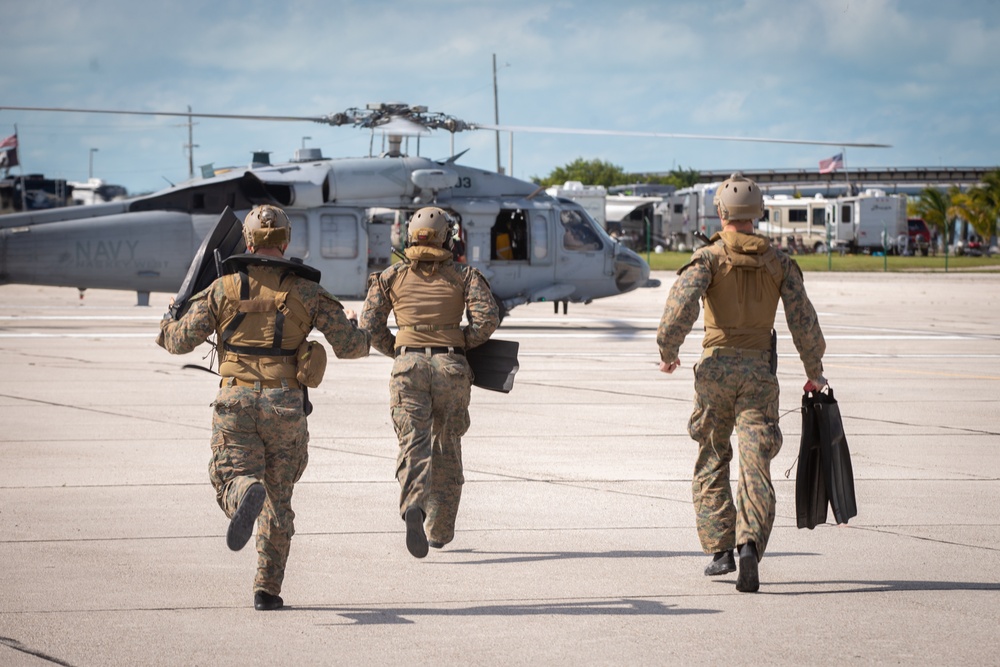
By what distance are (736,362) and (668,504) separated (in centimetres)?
197

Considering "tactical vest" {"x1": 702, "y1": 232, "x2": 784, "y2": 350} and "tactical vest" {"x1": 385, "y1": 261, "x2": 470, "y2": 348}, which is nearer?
"tactical vest" {"x1": 702, "y1": 232, "x2": 784, "y2": 350}

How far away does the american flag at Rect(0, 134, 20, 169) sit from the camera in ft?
178

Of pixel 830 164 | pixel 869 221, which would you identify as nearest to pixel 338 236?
pixel 869 221

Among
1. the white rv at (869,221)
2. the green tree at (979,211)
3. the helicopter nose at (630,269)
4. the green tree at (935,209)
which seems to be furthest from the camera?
the green tree at (935,209)

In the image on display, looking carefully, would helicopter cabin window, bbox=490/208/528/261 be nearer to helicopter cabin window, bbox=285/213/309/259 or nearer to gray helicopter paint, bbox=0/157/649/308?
gray helicopter paint, bbox=0/157/649/308

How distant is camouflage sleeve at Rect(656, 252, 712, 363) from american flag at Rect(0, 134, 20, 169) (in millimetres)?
53607

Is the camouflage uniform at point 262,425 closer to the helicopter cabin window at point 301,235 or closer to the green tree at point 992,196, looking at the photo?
the helicopter cabin window at point 301,235

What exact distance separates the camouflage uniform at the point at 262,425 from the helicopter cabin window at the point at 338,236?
48.5ft

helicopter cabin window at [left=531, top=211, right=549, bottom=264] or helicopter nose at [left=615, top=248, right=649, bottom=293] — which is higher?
helicopter cabin window at [left=531, top=211, right=549, bottom=264]

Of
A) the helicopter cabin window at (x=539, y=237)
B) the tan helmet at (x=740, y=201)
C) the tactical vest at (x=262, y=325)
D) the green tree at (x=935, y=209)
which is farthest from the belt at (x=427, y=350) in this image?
the green tree at (x=935, y=209)

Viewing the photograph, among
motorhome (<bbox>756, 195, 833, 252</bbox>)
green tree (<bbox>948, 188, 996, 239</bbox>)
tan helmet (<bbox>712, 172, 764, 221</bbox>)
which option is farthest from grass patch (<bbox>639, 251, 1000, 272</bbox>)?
tan helmet (<bbox>712, 172, 764, 221</bbox>)

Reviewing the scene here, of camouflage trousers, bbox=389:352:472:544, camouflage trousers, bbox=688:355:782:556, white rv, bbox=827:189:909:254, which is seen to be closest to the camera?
camouflage trousers, bbox=688:355:782:556

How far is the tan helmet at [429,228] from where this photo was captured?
6727 mm

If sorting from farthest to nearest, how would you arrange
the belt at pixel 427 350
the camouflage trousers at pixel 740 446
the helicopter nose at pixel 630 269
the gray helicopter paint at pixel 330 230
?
the helicopter nose at pixel 630 269 < the gray helicopter paint at pixel 330 230 < the belt at pixel 427 350 < the camouflage trousers at pixel 740 446
